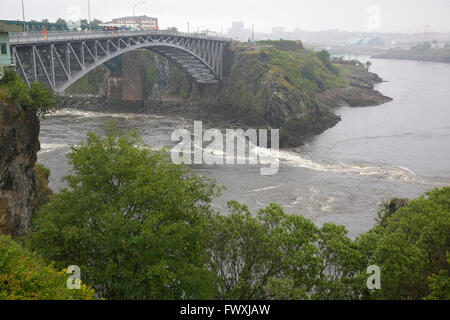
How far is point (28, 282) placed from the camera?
41.1 ft

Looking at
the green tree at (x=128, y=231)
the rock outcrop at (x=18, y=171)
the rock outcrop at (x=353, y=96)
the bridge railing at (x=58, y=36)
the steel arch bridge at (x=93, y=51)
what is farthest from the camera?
the rock outcrop at (x=353, y=96)

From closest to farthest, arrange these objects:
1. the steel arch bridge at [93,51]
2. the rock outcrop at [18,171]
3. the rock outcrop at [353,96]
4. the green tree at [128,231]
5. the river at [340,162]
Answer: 1. the green tree at [128,231]
2. the rock outcrop at [18,171]
3. the river at [340,162]
4. the steel arch bridge at [93,51]
5. the rock outcrop at [353,96]

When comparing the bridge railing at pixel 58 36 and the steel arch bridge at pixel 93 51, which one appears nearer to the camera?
the bridge railing at pixel 58 36

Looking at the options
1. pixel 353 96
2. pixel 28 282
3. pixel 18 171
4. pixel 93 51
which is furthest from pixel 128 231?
pixel 353 96

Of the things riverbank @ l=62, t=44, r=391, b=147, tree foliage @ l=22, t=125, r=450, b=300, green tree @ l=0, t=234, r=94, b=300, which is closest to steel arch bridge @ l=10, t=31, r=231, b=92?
riverbank @ l=62, t=44, r=391, b=147

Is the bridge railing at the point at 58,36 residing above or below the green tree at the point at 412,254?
above

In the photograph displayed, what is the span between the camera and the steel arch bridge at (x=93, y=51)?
3997 centimetres

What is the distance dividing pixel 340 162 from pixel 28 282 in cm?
4360

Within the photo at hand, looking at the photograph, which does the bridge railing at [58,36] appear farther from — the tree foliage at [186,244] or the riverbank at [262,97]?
the tree foliage at [186,244]

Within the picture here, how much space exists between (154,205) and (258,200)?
21.6 meters

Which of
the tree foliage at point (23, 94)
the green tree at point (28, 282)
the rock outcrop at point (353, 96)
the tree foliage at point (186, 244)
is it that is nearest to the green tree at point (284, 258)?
the tree foliage at point (186, 244)

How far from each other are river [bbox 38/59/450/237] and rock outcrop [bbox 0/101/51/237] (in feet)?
24.2

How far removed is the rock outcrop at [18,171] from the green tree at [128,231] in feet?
27.6

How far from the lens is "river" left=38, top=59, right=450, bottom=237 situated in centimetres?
3943
